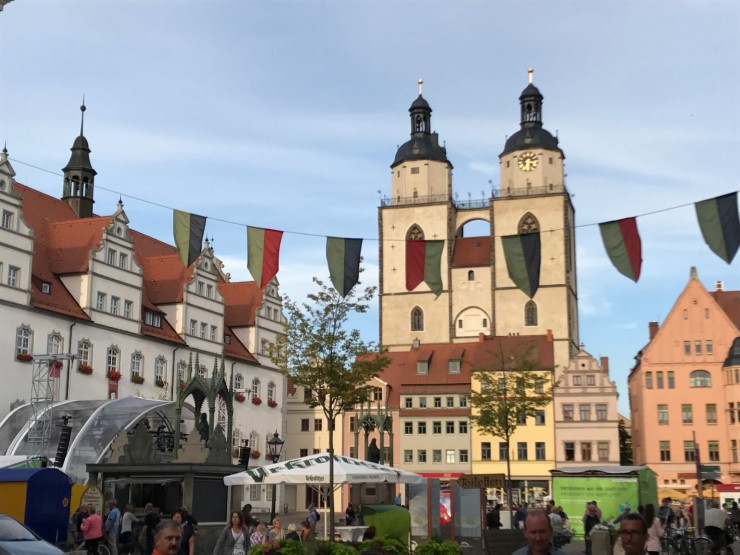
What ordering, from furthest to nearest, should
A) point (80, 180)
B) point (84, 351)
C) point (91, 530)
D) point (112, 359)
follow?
point (80, 180), point (112, 359), point (84, 351), point (91, 530)

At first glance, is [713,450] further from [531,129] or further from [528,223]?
[531,129]

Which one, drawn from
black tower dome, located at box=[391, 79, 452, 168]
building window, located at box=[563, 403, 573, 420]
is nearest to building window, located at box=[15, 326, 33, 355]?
building window, located at box=[563, 403, 573, 420]

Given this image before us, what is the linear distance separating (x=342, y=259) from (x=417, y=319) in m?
73.5

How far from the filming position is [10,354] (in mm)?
44656

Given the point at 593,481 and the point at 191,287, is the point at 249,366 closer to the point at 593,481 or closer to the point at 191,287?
the point at 191,287

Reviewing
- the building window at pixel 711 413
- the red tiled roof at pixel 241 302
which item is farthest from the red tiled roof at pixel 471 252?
the red tiled roof at pixel 241 302

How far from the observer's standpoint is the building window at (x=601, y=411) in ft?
229

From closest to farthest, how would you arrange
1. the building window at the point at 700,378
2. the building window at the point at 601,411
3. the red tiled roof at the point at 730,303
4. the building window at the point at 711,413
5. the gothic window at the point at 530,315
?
the building window at the point at 711,413
the building window at the point at 700,378
the building window at the point at 601,411
the red tiled roof at the point at 730,303
the gothic window at the point at 530,315

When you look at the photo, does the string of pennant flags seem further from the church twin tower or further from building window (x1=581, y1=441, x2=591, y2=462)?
the church twin tower

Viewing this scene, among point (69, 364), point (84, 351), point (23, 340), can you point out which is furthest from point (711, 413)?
point (23, 340)

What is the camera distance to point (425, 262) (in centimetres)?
2430

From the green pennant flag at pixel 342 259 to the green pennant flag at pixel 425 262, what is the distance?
132 cm

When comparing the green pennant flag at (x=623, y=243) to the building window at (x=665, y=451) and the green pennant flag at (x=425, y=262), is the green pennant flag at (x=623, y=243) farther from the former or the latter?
the building window at (x=665, y=451)

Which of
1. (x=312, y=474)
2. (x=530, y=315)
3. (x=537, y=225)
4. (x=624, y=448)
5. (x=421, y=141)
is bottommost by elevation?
(x=312, y=474)
